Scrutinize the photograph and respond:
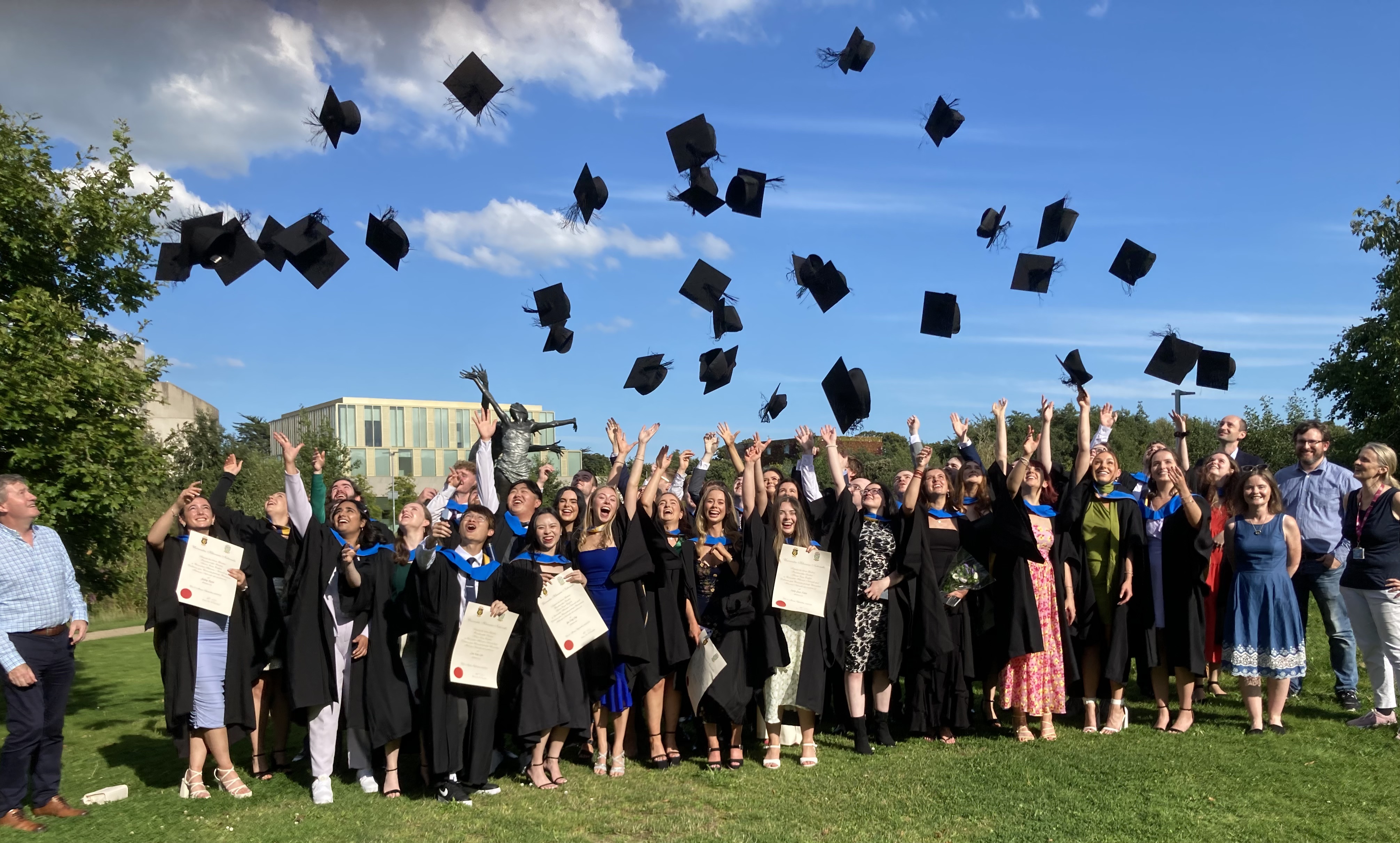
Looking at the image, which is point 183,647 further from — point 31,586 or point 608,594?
point 608,594

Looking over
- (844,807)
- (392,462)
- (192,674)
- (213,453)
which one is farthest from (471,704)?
(392,462)

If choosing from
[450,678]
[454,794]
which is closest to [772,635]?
[450,678]

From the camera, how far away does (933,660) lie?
7.06 meters

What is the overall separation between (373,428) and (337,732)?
71519mm

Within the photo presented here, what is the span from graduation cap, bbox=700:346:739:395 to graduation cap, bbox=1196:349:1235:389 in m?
4.52

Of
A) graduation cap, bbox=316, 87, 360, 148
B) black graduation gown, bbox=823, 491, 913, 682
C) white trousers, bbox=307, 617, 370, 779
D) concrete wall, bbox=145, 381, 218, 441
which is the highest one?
concrete wall, bbox=145, 381, 218, 441

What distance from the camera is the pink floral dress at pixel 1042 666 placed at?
23.2 feet

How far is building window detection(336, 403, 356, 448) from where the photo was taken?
7300 cm

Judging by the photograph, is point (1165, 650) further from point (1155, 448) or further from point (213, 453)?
point (213, 453)

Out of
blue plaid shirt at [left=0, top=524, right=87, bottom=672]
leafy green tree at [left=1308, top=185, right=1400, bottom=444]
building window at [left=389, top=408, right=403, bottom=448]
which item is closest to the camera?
blue plaid shirt at [left=0, top=524, right=87, bottom=672]

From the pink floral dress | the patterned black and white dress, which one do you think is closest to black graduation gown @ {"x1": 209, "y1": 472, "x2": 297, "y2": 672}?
the patterned black and white dress

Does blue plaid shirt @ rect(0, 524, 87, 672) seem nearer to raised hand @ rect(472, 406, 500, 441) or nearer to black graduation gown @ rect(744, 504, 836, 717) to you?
raised hand @ rect(472, 406, 500, 441)

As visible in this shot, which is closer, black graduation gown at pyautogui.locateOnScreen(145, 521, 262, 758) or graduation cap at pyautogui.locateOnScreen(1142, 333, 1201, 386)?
black graduation gown at pyautogui.locateOnScreen(145, 521, 262, 758)

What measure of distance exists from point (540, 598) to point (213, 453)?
155 feet
